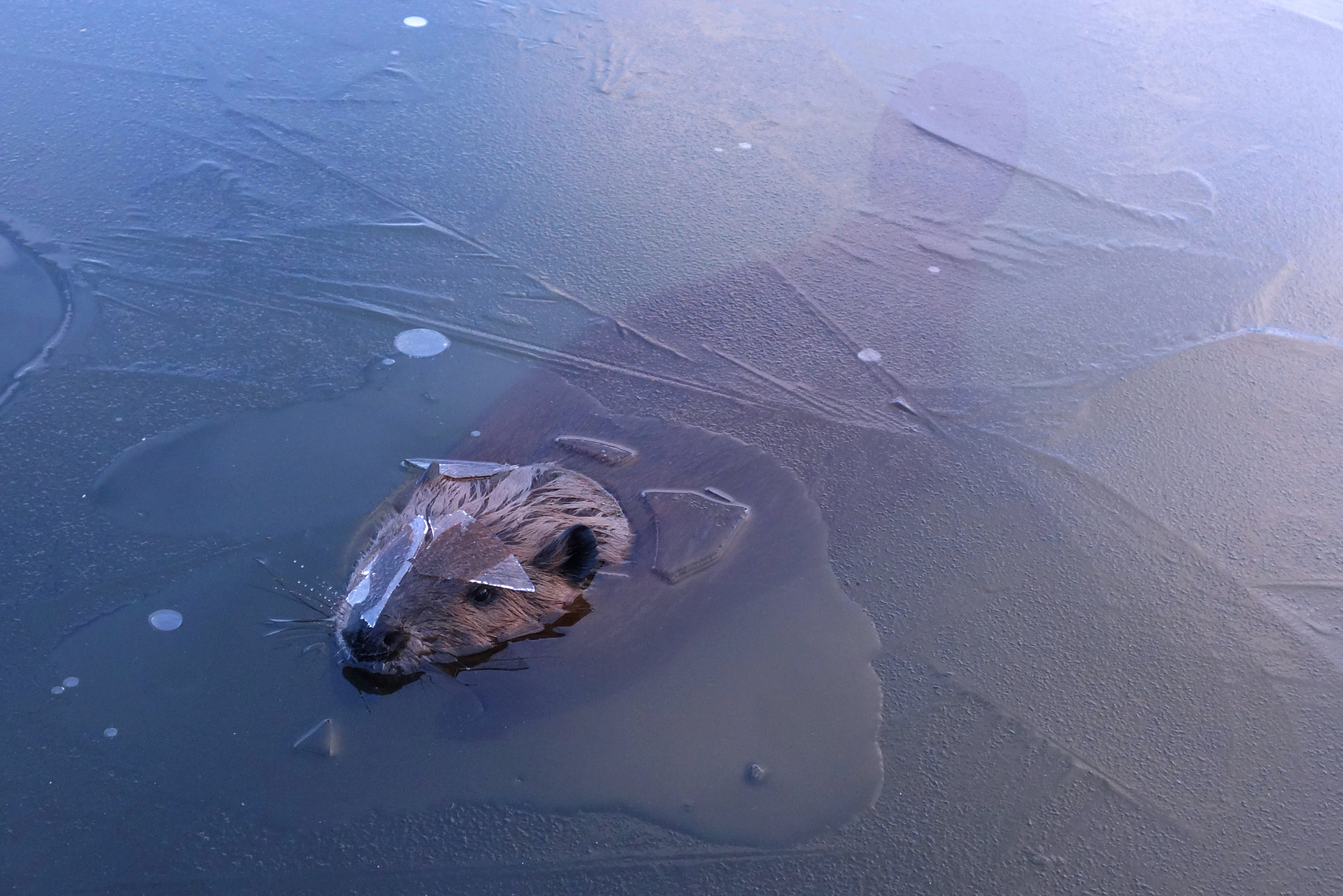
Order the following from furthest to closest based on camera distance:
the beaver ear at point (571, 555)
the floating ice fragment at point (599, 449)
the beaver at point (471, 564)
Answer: the floating ice fragment at point (599, 449) → the beaver ear at point (571, 555) → the beaver at point (471, 564)

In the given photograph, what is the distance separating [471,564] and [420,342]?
77.1 inches

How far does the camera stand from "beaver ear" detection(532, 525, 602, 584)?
4.40 m

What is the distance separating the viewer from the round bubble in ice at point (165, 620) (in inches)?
163

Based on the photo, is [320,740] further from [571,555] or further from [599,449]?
[599,449]

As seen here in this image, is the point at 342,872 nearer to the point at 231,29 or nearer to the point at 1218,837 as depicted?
the point at 1218,837

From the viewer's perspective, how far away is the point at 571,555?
450cm

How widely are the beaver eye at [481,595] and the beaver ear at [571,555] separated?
0.26 meters

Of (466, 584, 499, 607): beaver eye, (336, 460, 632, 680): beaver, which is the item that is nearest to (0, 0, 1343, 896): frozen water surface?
(336, 460, 632, 680): beaver

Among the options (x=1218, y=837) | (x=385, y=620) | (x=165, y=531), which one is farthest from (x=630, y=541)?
(x=1218, y=837)

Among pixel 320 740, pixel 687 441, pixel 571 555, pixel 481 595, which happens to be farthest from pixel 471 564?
pixel 687 441

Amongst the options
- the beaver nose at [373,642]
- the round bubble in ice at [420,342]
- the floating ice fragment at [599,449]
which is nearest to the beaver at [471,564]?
the beaver nose at [373,642]

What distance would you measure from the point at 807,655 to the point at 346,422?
8.72 ft

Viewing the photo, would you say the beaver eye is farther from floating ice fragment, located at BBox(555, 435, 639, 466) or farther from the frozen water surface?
floating ice fragment, located at BBox(555, 435, 639, 466)

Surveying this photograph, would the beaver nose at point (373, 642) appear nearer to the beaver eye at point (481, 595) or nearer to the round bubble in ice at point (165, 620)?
the beaver eye at point (481, 595)
